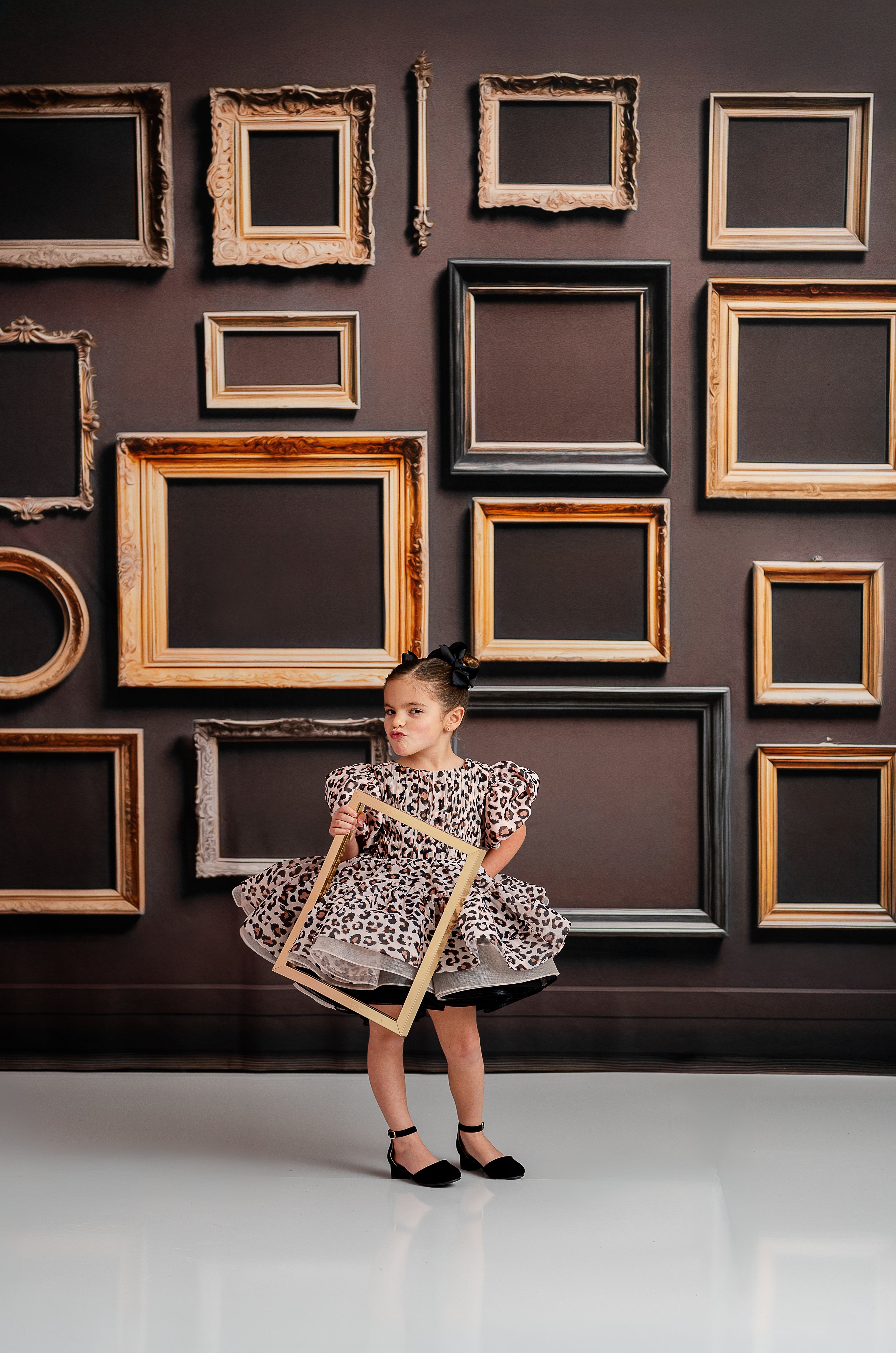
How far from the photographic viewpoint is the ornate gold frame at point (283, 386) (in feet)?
8.02

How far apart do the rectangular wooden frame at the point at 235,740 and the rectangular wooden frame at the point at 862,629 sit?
0.96 m

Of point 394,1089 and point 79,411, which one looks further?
point 79,411

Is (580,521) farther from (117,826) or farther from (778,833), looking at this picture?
(117,826)

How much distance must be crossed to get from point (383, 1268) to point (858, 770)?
5.28 ft

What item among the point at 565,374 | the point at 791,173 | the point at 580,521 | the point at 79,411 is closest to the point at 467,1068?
the point at 580,521

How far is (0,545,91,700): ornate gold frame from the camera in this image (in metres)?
2.47

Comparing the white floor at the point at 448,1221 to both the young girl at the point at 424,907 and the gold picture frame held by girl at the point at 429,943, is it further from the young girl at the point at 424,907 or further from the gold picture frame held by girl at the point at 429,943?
the gold picture frame held by girl at the point at 429,943

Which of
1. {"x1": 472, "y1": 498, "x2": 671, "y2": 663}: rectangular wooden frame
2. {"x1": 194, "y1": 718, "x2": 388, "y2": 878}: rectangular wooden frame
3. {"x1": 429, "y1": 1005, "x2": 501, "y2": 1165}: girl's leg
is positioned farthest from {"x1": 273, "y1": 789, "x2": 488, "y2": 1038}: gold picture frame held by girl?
{"x1": 472, "y1": 498, "x2": 671, "y2": 663}: rectangular wooden frame

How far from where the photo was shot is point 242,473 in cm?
246

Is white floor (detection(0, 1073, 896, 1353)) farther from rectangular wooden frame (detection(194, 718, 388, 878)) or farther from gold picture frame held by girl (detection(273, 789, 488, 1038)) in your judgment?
rectangular wooden frame (detection(194, 718, 388, 878))

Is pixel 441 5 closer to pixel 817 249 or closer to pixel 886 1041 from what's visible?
pixel 817 249

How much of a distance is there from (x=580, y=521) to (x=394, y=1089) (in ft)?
4.53

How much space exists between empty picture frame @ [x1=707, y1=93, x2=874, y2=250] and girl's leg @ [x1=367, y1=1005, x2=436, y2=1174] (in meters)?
1.99

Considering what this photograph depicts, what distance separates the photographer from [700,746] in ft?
8.14
